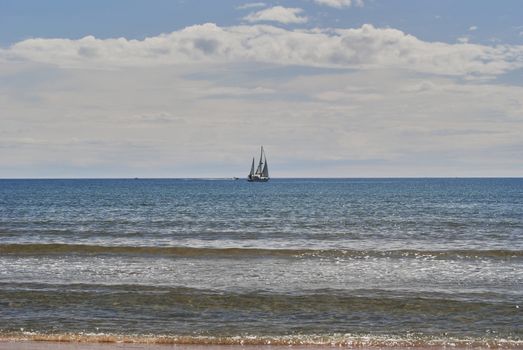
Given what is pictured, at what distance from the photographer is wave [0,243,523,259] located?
31.8 metres

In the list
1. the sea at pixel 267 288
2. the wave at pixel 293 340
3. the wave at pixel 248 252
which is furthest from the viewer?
the wave at pixel 248 252

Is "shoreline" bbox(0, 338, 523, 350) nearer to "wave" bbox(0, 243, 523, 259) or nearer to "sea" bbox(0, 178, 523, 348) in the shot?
"sea" bbox(0, 178, 523, 348)

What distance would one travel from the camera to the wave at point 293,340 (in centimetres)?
1497

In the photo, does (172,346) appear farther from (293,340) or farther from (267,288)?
(267,288)

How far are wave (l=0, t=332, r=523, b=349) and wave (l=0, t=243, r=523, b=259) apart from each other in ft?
51.9

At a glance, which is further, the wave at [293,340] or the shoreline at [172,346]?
the wave at [293,340]

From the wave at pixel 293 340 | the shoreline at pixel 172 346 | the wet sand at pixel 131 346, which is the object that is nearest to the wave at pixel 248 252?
the wave at pixel 293 340

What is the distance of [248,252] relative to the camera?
33406 mm

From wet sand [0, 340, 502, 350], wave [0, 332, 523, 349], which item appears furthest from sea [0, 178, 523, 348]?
wet sand [0, 340, 502, 350]

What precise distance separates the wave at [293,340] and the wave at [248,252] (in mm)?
15815

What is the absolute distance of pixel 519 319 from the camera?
17.5 m

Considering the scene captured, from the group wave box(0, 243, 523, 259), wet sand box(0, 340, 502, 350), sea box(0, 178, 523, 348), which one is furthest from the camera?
wave box(0, 243, 523, 259)

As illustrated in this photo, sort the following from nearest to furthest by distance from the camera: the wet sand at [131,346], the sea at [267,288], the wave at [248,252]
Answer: the wet sand at [131,346]
the sea at [267,288]
the wave at [248,252]

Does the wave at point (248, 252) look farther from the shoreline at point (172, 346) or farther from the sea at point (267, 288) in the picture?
the shoreline at point (172, 346)
